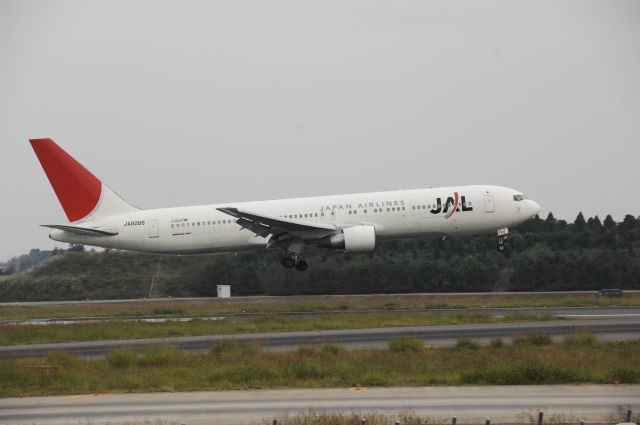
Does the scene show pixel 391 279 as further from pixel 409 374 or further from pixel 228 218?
pixel 409 374

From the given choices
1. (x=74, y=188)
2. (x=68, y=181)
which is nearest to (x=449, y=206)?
(x=74, y=188)

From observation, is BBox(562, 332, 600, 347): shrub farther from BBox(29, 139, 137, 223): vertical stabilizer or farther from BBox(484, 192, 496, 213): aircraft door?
BBox(29, 139, 137, 223): vertical stabilizer

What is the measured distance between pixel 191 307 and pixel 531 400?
32.5m

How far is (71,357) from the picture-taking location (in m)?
28.0

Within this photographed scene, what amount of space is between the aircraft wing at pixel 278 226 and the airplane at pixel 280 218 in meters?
0.05

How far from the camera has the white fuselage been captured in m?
43.8

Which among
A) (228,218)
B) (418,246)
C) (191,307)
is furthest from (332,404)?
(418,246)

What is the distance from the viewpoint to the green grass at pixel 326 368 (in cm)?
2233

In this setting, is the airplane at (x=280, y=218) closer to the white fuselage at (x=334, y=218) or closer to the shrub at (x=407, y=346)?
the white fuselage at (x=334, y=218)

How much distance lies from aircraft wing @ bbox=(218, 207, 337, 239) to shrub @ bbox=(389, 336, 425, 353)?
15.3 m

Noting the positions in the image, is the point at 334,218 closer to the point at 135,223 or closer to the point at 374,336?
the point at 135,223

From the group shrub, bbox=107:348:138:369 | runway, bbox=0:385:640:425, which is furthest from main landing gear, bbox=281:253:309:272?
runway, bbox=0:385:640:425

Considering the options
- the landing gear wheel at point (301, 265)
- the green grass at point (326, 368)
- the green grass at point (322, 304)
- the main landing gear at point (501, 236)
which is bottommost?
the green grass at point (326, 368)

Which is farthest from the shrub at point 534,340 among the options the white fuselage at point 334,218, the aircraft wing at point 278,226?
the aircraft wing at point 278,226
